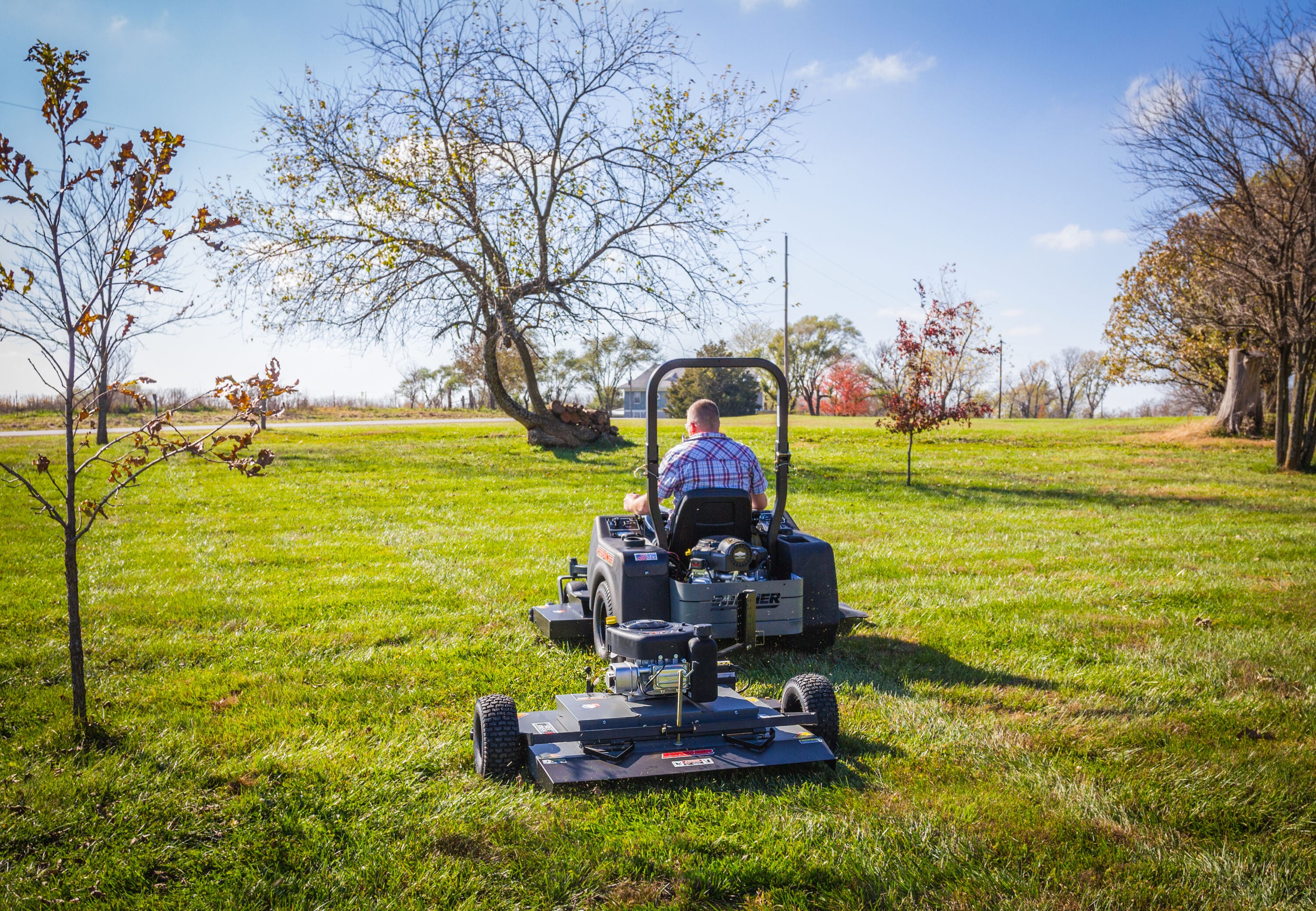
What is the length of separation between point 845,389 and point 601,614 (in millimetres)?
57673

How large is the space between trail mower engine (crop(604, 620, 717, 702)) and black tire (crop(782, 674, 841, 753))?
0.47m

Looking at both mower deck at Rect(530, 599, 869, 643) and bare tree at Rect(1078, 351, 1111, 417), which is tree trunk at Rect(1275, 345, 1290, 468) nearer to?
mower deck at Rect(530, 599, 869, 643)

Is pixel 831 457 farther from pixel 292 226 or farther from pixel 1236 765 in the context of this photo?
pixel 1236 765

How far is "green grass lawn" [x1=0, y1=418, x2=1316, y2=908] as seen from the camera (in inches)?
119

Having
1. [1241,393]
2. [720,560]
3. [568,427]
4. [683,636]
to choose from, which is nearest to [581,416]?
[568,427]

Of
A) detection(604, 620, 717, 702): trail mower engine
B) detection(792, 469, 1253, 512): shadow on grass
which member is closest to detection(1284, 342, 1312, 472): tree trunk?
detection(792, 469, 1253, 512): shadow on grass

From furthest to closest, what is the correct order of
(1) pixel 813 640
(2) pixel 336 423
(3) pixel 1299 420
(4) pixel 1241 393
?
(2) pixel 336 423 → (4) pixel 1241 393 → (3) pixel 1299 420 → (1) pixel 813 640

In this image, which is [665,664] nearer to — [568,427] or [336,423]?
[568,427]

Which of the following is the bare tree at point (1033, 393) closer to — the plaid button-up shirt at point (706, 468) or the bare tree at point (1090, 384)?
the bare tree at point (1090, 384)

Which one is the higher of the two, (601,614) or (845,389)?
(845,389)

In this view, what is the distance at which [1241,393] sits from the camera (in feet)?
85.3

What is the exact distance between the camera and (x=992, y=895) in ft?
9.59

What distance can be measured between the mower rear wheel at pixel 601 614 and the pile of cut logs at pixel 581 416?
56.8ft

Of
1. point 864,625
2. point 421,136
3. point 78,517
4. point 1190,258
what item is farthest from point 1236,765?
point 1190,258
